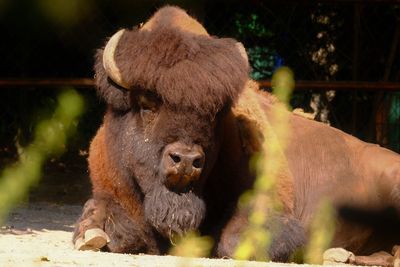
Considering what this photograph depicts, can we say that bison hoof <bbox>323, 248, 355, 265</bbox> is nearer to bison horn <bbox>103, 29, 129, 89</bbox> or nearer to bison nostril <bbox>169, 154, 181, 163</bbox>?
bison nostril <bbox>169, 154, 181, 163</bbox>

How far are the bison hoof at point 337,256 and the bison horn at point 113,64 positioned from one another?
1.72 m

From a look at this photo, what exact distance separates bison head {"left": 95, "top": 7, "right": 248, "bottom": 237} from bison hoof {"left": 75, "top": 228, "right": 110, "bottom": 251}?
0.97 ft

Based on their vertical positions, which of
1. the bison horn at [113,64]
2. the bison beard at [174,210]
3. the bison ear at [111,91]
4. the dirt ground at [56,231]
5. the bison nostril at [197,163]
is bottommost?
the dirt ground at [56,231]

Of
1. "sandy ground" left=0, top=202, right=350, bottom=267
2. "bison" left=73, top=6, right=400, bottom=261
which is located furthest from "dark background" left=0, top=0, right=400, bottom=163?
"bison" left=73, top=6, right=400, bottom=261

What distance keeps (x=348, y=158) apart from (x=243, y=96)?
1.12 m

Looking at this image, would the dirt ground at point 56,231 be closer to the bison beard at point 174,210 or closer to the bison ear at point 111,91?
the bison beard at point 174,210

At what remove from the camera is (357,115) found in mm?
9281

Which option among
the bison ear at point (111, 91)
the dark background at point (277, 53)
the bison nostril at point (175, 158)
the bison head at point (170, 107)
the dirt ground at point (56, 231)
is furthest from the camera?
the dark background at point (277, 53)

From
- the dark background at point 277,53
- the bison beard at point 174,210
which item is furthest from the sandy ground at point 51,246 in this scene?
the dark background at point 277,53

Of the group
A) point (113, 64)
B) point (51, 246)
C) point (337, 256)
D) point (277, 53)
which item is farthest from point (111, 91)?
point (277, 53)

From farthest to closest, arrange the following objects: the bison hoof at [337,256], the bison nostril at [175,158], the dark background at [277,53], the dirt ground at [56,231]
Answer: the dark background at [277,53]
the bison hoof at [337,256]
the bison nostril at [175,158]
the dirt ground at [56,231]

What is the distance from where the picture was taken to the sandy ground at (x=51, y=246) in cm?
361

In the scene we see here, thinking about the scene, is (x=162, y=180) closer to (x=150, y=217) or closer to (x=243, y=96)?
(x=150, y=217)

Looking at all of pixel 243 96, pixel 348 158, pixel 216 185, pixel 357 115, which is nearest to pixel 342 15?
pixel 357 115
